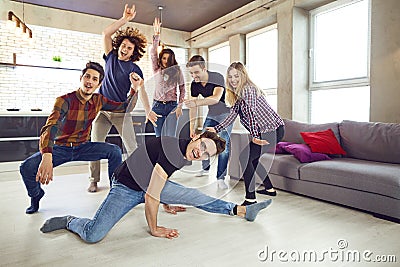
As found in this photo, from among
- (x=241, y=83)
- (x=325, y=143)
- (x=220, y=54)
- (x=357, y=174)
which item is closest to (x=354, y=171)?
(x=357, y=174)

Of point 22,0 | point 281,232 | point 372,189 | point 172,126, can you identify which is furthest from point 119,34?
point 22,0

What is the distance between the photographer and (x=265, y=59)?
5328mm

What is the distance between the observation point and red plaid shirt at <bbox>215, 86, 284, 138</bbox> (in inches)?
104

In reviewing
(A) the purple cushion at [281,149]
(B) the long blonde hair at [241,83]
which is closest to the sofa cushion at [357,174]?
(A) the purple cushion at [281,149]

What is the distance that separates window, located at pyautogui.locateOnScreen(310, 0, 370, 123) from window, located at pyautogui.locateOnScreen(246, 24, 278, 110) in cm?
75

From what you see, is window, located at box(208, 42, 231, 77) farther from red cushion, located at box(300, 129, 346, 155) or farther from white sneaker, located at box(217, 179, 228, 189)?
white sneaker, located at box(217, 179, 228, 189)

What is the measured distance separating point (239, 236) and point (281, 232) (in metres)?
0.30

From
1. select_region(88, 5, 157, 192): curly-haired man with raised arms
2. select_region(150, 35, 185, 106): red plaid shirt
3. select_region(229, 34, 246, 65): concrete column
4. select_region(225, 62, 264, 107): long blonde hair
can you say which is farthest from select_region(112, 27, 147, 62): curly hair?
select_region(229, 34, 246, 65): concrete column

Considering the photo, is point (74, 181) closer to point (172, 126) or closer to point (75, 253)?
point (172, 126)

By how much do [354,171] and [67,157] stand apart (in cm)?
233

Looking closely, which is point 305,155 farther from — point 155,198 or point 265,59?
point 265,59

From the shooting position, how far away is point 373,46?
3520mm

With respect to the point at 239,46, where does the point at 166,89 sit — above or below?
below

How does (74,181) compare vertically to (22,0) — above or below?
below
